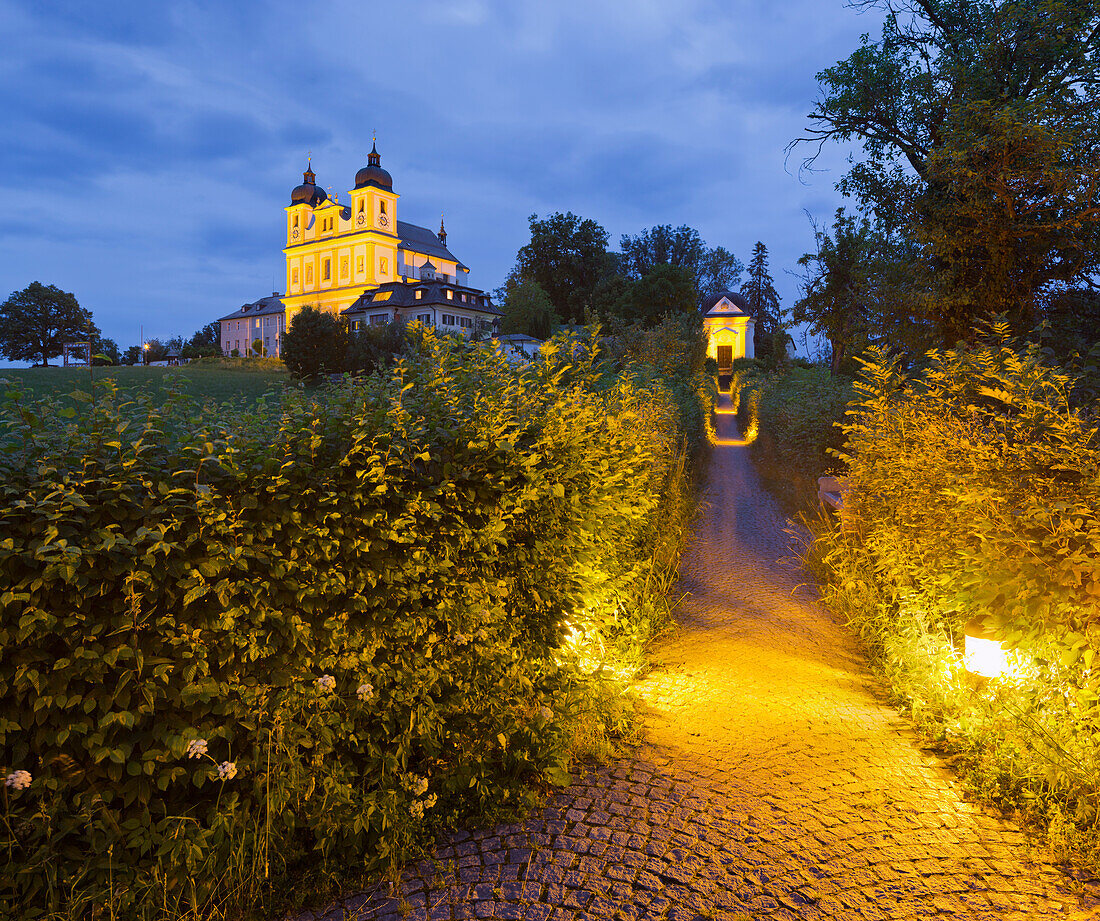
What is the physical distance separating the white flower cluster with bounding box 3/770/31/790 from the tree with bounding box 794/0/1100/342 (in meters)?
12.1

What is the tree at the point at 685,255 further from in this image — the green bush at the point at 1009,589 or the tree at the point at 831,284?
the green bush at the point at 1009,589

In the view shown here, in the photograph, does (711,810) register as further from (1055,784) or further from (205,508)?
(205,508)

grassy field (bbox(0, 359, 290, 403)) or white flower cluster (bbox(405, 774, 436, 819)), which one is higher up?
grassy field (bbox(0, 359, 290, 403))

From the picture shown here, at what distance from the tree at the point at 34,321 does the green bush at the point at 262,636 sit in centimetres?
6663

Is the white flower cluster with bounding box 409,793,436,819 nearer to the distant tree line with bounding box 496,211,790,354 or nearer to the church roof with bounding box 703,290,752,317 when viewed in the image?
the distant tree line with bounding box 496,211,790,354

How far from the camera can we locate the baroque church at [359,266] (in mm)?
68312

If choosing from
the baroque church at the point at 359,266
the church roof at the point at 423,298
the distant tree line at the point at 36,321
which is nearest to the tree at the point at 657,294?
the church roof at the point at 423,298

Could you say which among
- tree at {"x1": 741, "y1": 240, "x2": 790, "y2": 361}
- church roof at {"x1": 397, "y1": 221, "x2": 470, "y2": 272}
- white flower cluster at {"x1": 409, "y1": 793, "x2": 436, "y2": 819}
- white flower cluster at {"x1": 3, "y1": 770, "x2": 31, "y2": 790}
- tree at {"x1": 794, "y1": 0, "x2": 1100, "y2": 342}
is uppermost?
church roof at {"x1": 397, "y1": 221, "x2": 470, "y2": 272}

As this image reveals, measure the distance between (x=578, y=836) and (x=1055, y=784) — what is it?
2155mm

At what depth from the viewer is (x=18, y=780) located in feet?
6.79

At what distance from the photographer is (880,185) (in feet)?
48.4

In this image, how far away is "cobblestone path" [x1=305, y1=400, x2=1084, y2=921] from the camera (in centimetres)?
257

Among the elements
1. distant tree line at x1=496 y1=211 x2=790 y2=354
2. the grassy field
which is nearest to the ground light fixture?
the grassy field

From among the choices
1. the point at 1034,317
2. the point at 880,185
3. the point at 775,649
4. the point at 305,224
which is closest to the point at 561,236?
the point at 305,224
